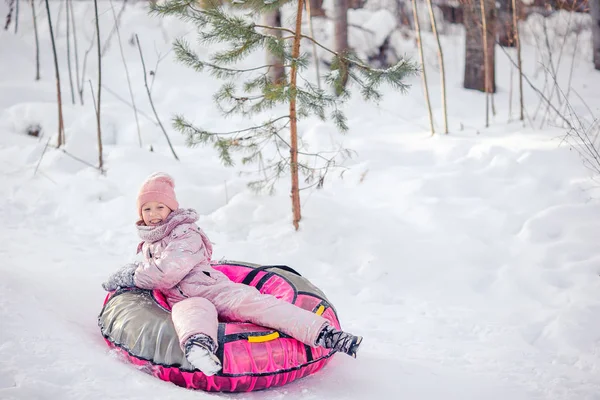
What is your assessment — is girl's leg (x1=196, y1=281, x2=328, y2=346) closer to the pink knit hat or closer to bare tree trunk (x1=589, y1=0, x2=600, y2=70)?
the pink knit hat

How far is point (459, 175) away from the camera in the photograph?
527cm

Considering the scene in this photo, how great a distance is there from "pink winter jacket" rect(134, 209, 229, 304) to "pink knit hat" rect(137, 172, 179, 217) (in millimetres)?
81

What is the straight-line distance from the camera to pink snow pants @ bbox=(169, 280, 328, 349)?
2.77m

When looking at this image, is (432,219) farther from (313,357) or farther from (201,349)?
(201,349)

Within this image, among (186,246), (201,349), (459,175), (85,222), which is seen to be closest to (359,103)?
(459,175)

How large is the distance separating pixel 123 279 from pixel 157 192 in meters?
0.50

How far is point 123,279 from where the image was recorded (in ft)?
10.7

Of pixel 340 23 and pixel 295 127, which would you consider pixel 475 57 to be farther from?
pixel 295 127

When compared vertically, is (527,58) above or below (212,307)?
above

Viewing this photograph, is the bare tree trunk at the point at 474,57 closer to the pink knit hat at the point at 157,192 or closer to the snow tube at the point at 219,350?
the pink knit hat at the point at 157,192

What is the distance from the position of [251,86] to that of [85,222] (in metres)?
1.93

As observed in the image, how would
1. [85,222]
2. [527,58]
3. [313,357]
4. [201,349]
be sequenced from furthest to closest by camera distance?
[527,58], [85,222], [313,357], [201,349]

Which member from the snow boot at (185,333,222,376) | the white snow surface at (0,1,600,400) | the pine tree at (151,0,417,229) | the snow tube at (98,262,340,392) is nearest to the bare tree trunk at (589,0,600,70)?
the white snow surface at (0,1,600,400)

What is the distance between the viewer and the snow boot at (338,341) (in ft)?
9.12
